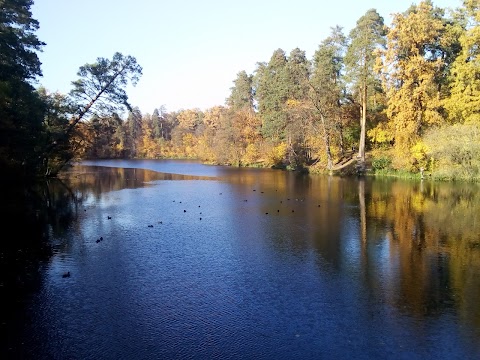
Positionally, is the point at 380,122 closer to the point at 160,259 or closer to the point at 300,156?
the point at 300,156

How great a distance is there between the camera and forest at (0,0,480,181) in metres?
30.5

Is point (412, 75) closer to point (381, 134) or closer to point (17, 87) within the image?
point (381, 134)

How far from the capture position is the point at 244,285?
12.0 m

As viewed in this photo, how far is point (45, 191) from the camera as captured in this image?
3388 cm

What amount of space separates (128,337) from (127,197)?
919 inches

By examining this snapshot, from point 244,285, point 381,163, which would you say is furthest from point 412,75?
point 244,285

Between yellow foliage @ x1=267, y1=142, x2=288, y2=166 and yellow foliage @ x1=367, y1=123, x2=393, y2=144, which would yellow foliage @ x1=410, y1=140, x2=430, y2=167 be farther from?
yellow foliage @ x1=267, y1=142, x2=288, y2=166

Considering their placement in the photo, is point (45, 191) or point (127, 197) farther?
point (45, 191)

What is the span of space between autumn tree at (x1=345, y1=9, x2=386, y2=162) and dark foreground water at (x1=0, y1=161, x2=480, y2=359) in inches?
1000

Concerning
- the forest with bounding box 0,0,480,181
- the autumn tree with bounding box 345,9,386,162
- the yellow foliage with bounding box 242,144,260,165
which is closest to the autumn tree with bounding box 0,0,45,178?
the forest with bounding box 0,0,480,181

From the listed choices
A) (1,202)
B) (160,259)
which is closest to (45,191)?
(1,202)

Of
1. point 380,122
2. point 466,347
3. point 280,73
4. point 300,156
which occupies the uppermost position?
point 280,73

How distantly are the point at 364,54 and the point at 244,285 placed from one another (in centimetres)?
4068

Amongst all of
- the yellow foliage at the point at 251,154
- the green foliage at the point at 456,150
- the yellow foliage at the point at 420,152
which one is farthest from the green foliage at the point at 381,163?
the yellow foliage at the point at 251,154
